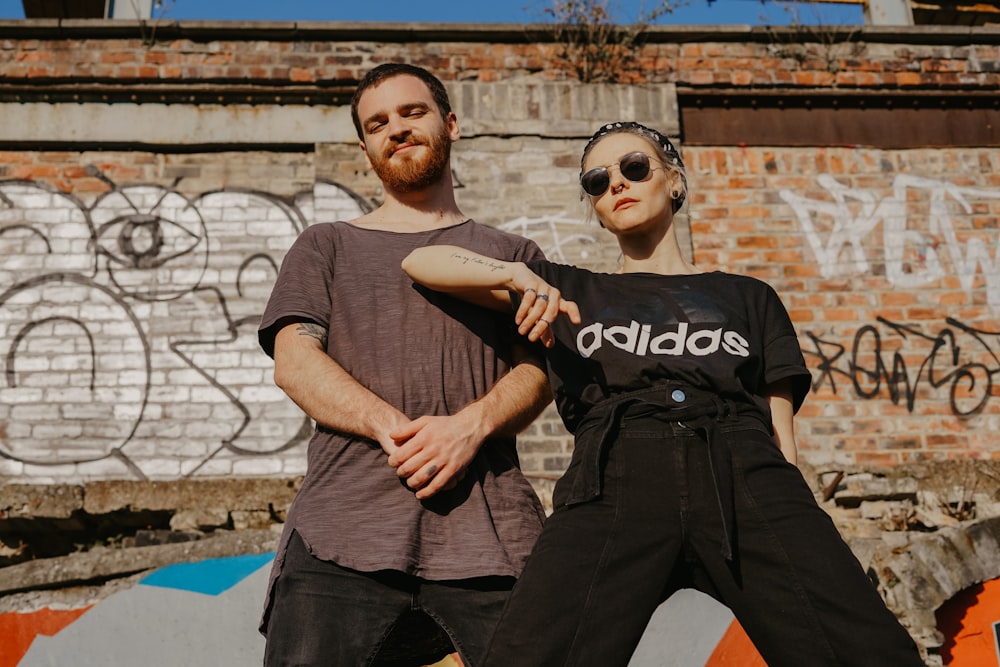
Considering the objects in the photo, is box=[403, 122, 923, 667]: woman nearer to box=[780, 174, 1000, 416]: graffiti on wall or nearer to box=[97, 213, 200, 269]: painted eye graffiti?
box=[780, 174, 1000, 416]: graffiti on wall

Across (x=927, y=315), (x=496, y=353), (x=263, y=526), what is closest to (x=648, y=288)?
(x=496, y=353)

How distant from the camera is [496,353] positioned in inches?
88.0

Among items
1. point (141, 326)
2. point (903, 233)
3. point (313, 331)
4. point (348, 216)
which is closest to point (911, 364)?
point (903, 233)

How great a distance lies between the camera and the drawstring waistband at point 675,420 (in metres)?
1.89

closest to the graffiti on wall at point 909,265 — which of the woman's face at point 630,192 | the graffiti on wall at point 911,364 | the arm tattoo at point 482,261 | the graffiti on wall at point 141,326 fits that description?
the graffiti on wall at point 911,364

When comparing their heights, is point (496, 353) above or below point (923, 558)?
above

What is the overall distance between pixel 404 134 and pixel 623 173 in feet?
1.92

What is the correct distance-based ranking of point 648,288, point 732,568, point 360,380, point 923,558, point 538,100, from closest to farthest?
point 732,568
point 360,380
point 648,288
point 923,558
point 538,100

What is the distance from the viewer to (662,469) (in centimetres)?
196

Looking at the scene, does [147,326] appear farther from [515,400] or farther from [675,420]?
[675,420]

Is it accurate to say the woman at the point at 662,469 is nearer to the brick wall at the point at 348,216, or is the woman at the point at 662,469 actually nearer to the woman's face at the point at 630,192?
the woman's face at the point at 630,192

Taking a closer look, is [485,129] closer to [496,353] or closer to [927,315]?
[927,315]

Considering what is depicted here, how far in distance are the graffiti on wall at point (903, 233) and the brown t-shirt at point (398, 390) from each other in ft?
13.8

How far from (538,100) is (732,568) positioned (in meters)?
4.80
